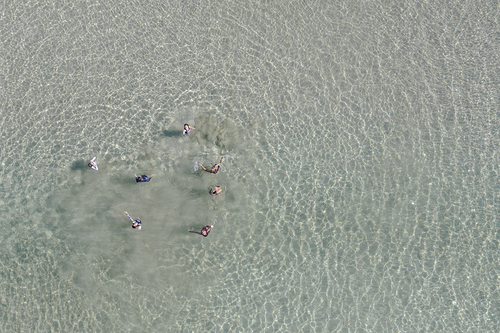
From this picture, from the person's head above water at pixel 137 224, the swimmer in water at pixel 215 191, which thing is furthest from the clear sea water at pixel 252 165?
the swimmer in water at pixel 215 191

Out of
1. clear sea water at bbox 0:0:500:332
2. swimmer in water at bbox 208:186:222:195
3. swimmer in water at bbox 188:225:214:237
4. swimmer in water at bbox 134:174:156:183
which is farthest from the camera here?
swimmer in water at bbox 134:174:156:183

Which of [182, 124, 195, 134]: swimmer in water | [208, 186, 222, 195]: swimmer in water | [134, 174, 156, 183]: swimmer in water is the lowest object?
[134, 174, 156, 183]: swimmer in water

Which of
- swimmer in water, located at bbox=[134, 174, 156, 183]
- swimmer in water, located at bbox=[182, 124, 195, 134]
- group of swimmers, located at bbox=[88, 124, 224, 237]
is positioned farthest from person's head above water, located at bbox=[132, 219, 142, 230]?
swimmer in water, located at bbox=[182, 124, 195, 134]

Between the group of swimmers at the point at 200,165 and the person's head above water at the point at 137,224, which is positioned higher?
the group of swimmers at the point at 200,165

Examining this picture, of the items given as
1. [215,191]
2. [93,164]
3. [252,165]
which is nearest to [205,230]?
[215,191]

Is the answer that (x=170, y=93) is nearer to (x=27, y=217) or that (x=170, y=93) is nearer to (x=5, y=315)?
(x=27, y=217)

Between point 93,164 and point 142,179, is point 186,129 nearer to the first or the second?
point 142,179

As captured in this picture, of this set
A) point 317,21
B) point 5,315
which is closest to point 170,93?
point 317,21

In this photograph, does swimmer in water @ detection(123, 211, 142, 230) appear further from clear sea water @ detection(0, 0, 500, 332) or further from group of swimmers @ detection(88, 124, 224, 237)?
clear sea water @ detection(0, 0, 500, 332)

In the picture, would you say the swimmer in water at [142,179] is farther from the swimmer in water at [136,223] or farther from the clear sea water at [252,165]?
the swimmer in water at [136,223]
